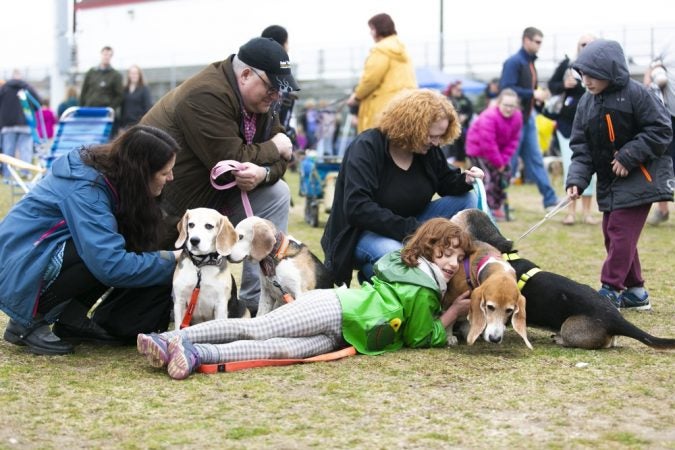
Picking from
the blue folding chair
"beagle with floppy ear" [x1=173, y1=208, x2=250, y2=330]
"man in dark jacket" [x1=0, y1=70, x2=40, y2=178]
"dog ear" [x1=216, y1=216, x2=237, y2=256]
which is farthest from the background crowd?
"man in dark jacket" [x1=0, y1=70, x2=40, y2=178]

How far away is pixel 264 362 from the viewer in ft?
15.3

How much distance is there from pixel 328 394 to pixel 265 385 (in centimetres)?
31

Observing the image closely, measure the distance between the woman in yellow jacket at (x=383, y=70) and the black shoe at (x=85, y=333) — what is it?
19.1ft

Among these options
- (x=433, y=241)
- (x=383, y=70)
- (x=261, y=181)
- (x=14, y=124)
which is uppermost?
(x=383, y=70)

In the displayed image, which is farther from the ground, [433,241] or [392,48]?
[392,48]

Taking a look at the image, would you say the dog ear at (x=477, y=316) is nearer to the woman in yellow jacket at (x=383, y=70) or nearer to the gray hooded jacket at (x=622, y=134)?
the gray hooded jacket at (x=622, y=134)

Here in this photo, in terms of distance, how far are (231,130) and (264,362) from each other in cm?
154

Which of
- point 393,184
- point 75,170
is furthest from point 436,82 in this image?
point 75,170

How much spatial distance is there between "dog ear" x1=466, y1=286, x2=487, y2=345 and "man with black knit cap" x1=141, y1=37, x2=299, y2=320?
154 centimetres

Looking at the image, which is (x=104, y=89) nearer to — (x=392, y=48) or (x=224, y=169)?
(x=392, y=48)

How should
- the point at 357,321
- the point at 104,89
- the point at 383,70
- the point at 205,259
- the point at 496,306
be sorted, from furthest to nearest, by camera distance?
the point at 104,89 → the point at 383,70 → the point at 205,259 → the point at 357,321 → the point at 496,306

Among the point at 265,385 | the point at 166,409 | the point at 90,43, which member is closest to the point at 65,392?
the point at 166,409

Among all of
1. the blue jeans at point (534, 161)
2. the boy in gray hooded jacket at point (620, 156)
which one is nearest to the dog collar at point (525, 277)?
the boy in gray hooded jacket at point (620, 156)

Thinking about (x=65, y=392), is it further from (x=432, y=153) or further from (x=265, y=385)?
(x=432, y=153)
